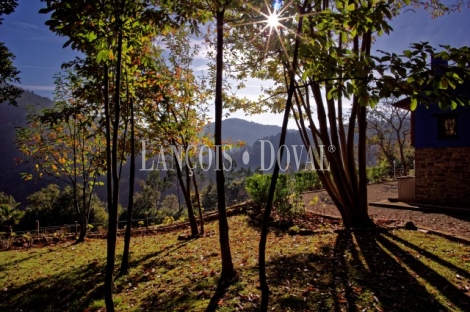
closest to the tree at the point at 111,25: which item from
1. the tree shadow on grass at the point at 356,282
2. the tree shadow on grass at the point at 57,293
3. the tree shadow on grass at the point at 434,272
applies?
the tree shadow on grass at the point at 57,293

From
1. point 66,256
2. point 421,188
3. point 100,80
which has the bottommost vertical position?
point 66,256

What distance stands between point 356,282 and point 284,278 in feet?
4.03

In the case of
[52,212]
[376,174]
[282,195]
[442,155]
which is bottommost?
[52,212]

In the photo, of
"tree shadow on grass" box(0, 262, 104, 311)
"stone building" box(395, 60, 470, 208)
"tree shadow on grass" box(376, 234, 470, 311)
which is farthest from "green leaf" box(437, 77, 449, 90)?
"stone building" box(395, 60, 470, 208)

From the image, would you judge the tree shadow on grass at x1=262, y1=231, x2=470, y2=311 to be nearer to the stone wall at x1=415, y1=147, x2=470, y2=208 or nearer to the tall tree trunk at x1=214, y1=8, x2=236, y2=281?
the tall tree trunk at x1=214, y1=8, x2=236, y2=281

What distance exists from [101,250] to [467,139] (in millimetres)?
15934

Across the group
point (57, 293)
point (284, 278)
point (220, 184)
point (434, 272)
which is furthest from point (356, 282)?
point (57, 293)

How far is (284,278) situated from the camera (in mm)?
5094

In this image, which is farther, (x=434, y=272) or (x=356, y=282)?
(x=434, y=272)

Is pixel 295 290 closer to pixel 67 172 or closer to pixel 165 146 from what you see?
pixel 165 146

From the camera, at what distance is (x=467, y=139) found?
12.2 metres

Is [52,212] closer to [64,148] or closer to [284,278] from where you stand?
[64,148]

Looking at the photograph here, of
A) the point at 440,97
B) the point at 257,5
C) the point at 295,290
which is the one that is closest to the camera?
the point at 440,97

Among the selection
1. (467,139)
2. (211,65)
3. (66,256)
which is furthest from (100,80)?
(467,139)
